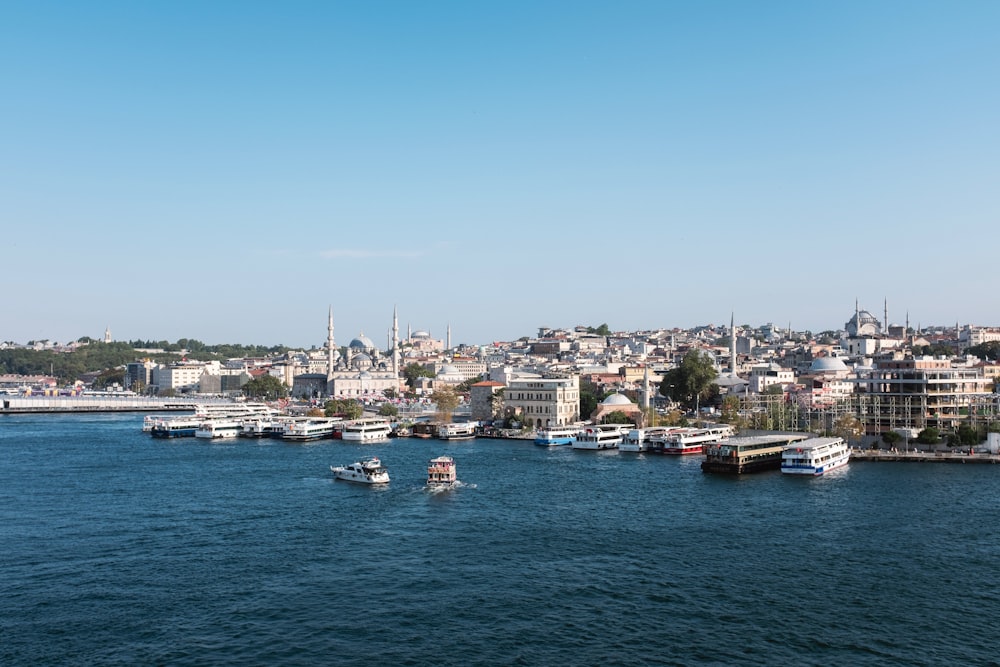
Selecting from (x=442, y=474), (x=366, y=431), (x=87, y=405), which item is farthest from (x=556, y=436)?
(x=87, y=405)

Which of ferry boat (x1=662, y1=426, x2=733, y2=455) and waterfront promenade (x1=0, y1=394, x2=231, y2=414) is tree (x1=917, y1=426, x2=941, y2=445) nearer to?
ferry boat (x1=662, y1=426, x2=733, y2=455)

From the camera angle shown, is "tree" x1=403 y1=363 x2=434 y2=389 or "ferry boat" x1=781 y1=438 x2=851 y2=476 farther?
"tree" x1=403 y1=363 x2=434 y2=389

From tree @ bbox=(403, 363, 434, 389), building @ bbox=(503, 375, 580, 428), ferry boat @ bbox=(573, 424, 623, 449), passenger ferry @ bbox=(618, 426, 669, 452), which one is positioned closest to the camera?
passenger ferry @ bbox=(618, 426, 669, 452)

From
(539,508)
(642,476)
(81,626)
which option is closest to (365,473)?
(539,508)

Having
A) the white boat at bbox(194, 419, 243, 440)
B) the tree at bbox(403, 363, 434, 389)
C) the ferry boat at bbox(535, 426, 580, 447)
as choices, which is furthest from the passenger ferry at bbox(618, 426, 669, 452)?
the tree at bbox(403, 363, 434, 389)

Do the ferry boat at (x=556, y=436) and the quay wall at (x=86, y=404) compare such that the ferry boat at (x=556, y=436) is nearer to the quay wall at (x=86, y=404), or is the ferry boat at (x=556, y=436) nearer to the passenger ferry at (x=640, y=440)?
the passenger ferry at (x=640, y=440)

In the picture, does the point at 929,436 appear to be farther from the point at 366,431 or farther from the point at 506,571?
the point at 366,431
